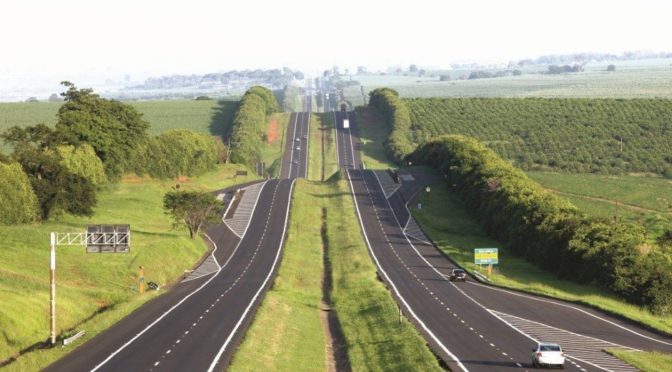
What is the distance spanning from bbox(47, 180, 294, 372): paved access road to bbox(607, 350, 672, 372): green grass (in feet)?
79.2

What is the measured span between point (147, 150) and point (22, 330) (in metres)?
105

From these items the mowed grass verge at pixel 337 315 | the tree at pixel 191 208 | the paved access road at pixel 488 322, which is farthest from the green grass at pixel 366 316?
the tree at pixel 191 208

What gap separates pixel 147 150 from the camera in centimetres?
16725

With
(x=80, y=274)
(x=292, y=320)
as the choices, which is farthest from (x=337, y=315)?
(x=80, y=274)

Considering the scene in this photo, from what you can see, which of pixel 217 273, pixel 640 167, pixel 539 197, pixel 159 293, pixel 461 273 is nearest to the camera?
pixel 159 293

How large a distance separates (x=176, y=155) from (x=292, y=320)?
103 m

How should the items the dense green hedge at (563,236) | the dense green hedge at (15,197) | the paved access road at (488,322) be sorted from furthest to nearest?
the dense green hedge at (15,197) < the dense green hedge at (563,236) < the paved access road at (488,322)

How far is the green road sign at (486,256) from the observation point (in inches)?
3844

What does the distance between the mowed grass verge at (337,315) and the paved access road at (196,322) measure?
189 centimetres

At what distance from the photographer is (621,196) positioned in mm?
152500

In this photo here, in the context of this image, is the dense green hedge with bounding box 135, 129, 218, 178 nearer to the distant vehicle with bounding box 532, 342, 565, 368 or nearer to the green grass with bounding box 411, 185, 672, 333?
the green grass with bounding box 411, 185, 672, 333

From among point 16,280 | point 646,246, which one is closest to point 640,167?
point 646,246

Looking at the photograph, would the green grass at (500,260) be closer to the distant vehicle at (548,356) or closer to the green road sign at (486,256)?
the green road sign at (486,256)

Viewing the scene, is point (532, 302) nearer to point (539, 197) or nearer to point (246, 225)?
point (539, 197)
